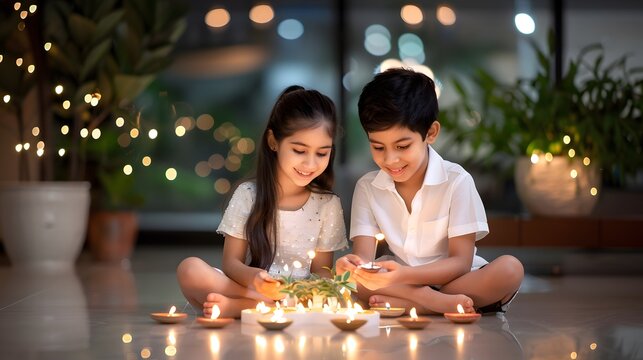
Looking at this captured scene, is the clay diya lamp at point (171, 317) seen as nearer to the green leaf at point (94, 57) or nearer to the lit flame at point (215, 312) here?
the lit flame at point (215, 312)

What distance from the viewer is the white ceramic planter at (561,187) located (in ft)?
17.2

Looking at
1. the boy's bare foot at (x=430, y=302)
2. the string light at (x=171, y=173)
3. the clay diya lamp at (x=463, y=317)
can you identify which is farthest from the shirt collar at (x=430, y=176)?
the string light at (x=171, y=173)

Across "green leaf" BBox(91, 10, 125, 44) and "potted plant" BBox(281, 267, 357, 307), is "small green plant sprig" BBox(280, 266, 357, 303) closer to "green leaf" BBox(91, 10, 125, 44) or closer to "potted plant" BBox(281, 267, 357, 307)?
"potted plant" BBox(281, 267, 357, 307)

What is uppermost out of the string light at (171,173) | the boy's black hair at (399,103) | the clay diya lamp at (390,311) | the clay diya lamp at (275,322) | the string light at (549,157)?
the boy's black hair at (399,103)

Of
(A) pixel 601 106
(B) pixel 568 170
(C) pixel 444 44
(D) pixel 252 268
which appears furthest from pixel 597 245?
(D) pixel 252 268

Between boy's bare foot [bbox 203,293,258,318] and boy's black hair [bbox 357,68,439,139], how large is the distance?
2.21ft

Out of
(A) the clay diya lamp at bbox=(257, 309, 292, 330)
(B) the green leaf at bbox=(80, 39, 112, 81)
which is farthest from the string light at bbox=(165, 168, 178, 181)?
(A) the clay diya lamp at bbox=(257, 309, 292, 330)

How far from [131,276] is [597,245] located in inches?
96.0

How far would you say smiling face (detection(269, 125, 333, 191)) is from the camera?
10.4ft

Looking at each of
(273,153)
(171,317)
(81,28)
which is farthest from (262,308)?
(81,28)

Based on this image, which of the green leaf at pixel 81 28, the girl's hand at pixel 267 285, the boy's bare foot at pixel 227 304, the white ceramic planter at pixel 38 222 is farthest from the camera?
the green leaf at pixel 81 28

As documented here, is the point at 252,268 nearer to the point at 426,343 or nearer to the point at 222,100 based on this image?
the point at 426,343

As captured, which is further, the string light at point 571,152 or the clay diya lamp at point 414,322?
the string light at point 571,152

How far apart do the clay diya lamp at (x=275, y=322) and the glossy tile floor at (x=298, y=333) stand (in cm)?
3
